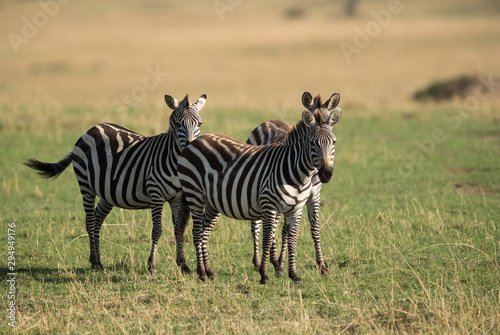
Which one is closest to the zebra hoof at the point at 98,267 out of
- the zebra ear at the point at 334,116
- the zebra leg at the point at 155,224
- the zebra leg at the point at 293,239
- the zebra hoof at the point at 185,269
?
the zebra leg at the point at 155,224

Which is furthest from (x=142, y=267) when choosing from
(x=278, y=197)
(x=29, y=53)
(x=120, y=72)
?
(x=29, y=53)

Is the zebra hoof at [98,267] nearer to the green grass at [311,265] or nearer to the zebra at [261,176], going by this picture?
the green grass at [311,265]

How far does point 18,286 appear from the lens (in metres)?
7.31

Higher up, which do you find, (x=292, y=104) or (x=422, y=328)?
(x=292, y=104)

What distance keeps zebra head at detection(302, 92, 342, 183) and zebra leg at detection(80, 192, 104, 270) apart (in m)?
3.63

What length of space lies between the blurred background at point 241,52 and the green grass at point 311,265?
35.0 feet

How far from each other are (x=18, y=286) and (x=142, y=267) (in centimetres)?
166

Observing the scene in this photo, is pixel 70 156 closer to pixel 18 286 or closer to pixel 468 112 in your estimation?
pixel 18 286

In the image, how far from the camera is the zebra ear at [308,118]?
6.58 metres

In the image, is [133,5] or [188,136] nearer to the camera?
[188,136]
